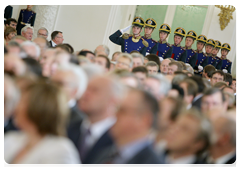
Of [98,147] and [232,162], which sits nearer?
[98,147]

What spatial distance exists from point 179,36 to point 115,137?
5967 mm

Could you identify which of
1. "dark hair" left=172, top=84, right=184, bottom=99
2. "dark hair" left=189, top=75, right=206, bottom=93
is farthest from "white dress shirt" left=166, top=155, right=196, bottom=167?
"dark hair" left=189, top=75, right=206, bottom=93

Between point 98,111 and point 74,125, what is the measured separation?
0.21 metres

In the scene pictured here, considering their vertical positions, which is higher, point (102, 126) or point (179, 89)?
point (179, 89)

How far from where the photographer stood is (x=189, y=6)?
9953mm

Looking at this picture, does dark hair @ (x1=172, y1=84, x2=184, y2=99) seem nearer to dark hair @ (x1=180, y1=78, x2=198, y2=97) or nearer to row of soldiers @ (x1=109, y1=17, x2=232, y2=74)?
dark hair @ (x1=180, y1=78, x2=198, y2=97)

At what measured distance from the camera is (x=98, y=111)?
2031 mm

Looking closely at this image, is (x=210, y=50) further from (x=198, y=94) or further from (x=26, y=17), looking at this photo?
(x=198, y=94)

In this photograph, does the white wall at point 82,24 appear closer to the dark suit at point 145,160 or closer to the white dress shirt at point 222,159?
the white dress shirt at point 222,159

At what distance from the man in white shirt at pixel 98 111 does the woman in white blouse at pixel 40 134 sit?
1.33ft

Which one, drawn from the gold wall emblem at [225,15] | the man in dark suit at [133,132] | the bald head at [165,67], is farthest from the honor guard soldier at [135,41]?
the man in dark suit at [133,132]

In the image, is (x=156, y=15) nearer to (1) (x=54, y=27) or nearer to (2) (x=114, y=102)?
(1) (x=54, y=27)

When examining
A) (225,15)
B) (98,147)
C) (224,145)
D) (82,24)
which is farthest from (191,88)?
(225,15)

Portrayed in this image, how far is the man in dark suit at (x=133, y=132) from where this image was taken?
1694mm
